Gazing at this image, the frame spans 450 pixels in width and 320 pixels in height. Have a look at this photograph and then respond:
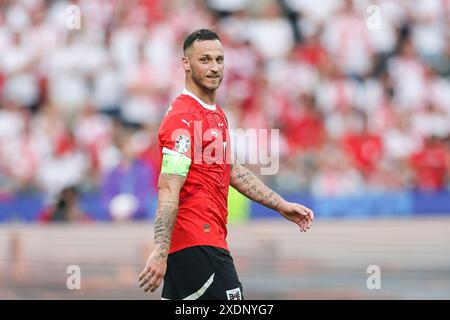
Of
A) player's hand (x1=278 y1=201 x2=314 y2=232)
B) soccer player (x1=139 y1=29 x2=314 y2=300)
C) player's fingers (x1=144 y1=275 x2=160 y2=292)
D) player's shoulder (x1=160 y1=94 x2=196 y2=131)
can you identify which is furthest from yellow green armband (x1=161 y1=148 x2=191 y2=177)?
player's hand (x1=278 y1=201 x2=314 y2=232)

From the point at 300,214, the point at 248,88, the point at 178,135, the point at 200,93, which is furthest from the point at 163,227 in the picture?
the point at 248,88

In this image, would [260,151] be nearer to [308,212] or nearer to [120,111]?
[120,111]

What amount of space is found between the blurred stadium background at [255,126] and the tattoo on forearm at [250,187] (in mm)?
4702

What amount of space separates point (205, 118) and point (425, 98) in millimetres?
10718

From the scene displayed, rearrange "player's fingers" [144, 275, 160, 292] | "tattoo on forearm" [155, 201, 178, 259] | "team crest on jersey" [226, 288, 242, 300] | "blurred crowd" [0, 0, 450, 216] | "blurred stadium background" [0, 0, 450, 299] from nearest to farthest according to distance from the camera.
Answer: "player's fingers" [144, 275, 160, 292] → "tattoo on forearm" [155, 201, 178, 259] → "team crest on jersey" [226, 288, 242, 300] → "blurred stadium background" [0, 0, 450, 299] → "blurred crowd" [0, 0, 450, 216]

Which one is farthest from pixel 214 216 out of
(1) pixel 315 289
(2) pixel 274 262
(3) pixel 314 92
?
(3) pixel 314 92

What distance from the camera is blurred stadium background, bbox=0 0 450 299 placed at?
13.3 metres

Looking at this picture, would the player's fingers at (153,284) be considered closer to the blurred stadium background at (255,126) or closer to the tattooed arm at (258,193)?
the tattooed arm at (258,193)

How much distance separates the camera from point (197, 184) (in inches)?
251

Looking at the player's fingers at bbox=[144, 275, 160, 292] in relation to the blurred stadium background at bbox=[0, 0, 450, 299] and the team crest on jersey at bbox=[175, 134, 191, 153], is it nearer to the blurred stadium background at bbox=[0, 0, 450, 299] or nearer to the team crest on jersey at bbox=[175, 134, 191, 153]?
the team crest on jersey at bbox=[175, 134, 191, 153]

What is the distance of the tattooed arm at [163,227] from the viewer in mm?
5879

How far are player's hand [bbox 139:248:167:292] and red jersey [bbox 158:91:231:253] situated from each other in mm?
404
